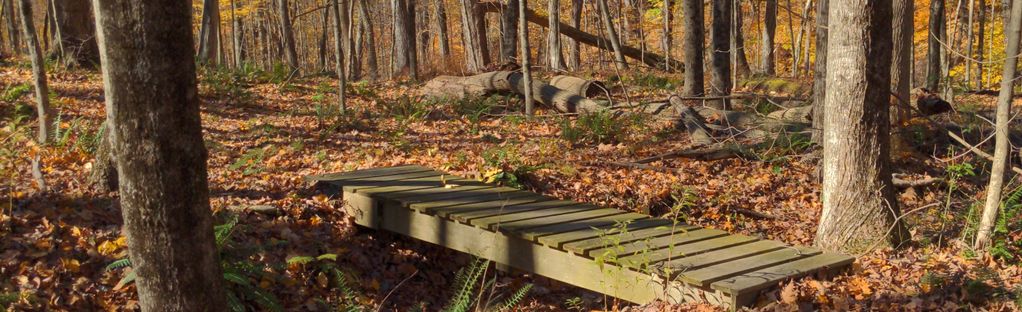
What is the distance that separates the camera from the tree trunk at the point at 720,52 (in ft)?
41.7

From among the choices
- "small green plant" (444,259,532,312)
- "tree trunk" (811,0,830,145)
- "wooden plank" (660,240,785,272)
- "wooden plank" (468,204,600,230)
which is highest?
"tree trunk" (811,0,830,145)

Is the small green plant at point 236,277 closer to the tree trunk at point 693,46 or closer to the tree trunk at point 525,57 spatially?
the tree trunk at point 525,57

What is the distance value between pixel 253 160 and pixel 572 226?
→ 16.2 ft

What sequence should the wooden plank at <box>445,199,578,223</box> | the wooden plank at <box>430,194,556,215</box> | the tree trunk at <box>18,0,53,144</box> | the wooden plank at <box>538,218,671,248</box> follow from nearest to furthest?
the wooden plank at <box>538,218,671,248</box> → the wooden plank at <box>445,199,578,223</box> → the wooden plank at <box>430,194,556,215</box> → the tree trunk at <box>18,0,53,144</box>

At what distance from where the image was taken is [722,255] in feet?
19.0

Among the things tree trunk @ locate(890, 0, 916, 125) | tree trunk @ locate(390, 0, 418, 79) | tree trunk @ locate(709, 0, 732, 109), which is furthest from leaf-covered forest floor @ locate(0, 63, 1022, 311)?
tree trunk @ locate(390, 0, 418, 79)

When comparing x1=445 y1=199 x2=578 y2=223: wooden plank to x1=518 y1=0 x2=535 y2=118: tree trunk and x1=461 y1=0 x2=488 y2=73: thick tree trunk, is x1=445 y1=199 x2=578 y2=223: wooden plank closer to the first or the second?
x1=518 y1=0 x2=535 y2=118: tree trunk

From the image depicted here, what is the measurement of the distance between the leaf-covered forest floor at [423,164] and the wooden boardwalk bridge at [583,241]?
18cm

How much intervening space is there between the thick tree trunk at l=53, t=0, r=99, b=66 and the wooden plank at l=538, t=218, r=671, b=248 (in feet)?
40.6

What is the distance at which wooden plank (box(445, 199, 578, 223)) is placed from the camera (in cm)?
679

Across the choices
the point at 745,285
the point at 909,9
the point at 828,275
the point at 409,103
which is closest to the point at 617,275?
the point at 745,285

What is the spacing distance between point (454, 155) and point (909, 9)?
569cm

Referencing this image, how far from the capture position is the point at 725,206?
8.52 metres

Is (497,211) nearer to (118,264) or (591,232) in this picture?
(591,232)
